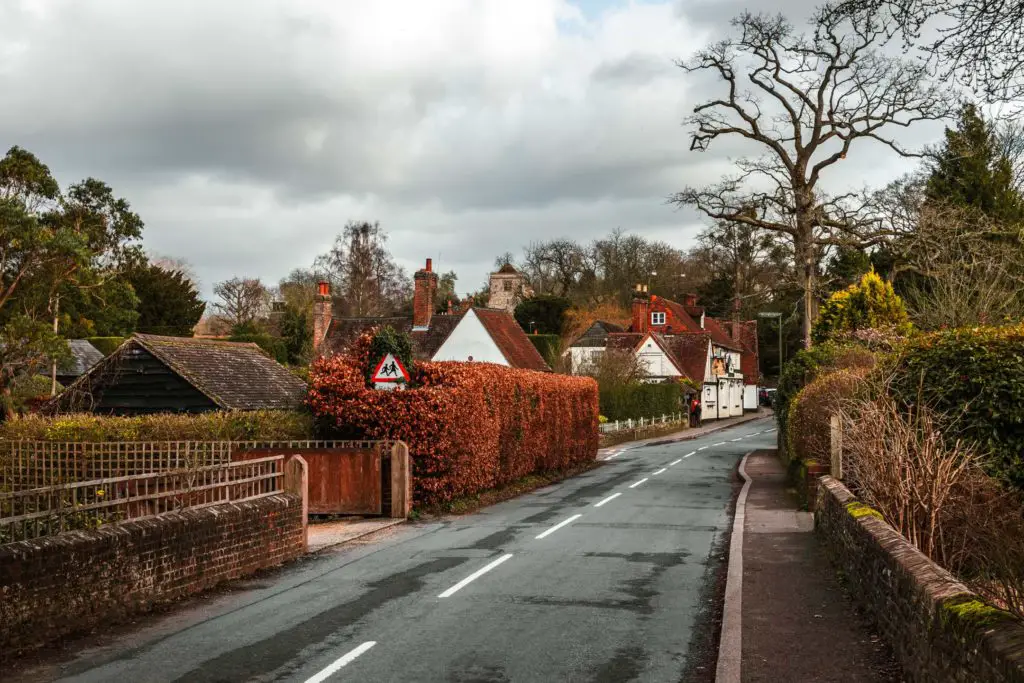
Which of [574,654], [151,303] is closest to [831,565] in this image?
[574,654]

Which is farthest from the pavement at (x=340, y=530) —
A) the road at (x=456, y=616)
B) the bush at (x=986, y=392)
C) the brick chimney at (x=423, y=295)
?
the brick chimney at (x=423, y=295)

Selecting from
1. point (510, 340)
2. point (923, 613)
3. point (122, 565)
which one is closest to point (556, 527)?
point (122, 565)

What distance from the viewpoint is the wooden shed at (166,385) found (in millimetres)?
24875

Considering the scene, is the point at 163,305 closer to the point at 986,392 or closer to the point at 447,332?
the point at 447,332

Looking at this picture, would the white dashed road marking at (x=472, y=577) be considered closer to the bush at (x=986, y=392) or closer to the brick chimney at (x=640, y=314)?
the bush at (x=986, y=392)

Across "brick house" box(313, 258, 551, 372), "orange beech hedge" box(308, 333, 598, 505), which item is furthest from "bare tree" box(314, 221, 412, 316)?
"orange beech hedge" box(308, 333, 598, 505)

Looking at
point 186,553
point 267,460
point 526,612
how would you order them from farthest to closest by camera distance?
point 267,460 → point 186,553 → point 526,612

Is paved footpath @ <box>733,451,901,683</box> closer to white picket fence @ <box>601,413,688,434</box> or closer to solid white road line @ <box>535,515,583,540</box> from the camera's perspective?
solid white road line @ <box>535,515,583,540</box>

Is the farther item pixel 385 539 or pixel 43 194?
pixel 43 194

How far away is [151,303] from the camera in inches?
3071

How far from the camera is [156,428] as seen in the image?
1803 cm

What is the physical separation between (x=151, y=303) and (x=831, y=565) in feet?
243

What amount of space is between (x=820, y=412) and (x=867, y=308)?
16943 millimetres

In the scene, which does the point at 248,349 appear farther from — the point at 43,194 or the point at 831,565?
the point at 831,565
